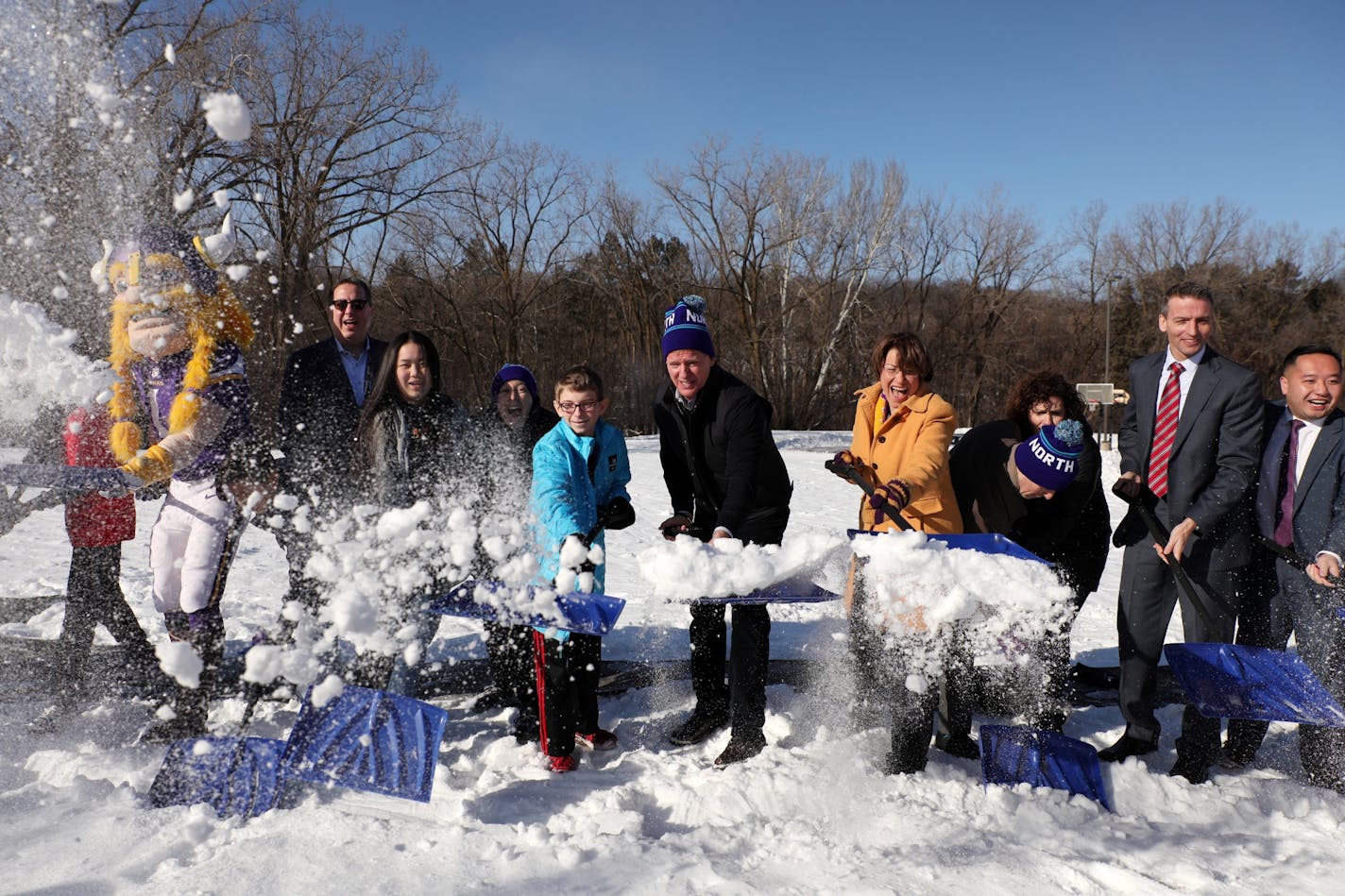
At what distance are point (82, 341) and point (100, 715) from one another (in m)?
1.49

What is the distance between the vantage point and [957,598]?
2674 mm

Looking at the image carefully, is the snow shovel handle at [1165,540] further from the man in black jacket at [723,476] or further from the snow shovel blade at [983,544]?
the man in black jacket at [723,476]

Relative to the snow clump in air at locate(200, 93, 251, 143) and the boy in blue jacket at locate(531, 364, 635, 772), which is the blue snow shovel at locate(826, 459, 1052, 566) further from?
the snow clump in air at locate(200, 93, 251, 143)

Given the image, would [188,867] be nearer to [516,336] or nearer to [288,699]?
[288,699]

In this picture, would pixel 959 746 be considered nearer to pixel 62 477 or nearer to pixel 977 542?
pixel 977 542

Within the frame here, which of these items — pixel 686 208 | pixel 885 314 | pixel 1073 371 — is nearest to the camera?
pixel 686 208

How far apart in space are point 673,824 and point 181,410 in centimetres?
221

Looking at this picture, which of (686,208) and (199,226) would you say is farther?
(686,208)

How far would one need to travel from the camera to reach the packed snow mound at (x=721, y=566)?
2682 millimetres

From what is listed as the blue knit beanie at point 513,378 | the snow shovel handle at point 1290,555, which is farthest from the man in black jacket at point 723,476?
the snow shovel handle at point 1290,555

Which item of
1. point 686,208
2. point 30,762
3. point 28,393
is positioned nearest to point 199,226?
point 28,393

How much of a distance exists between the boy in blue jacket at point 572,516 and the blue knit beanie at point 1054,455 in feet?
4.97

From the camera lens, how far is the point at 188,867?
2197 mm

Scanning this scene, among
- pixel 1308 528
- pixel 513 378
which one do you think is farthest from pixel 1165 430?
pixel 513 378
